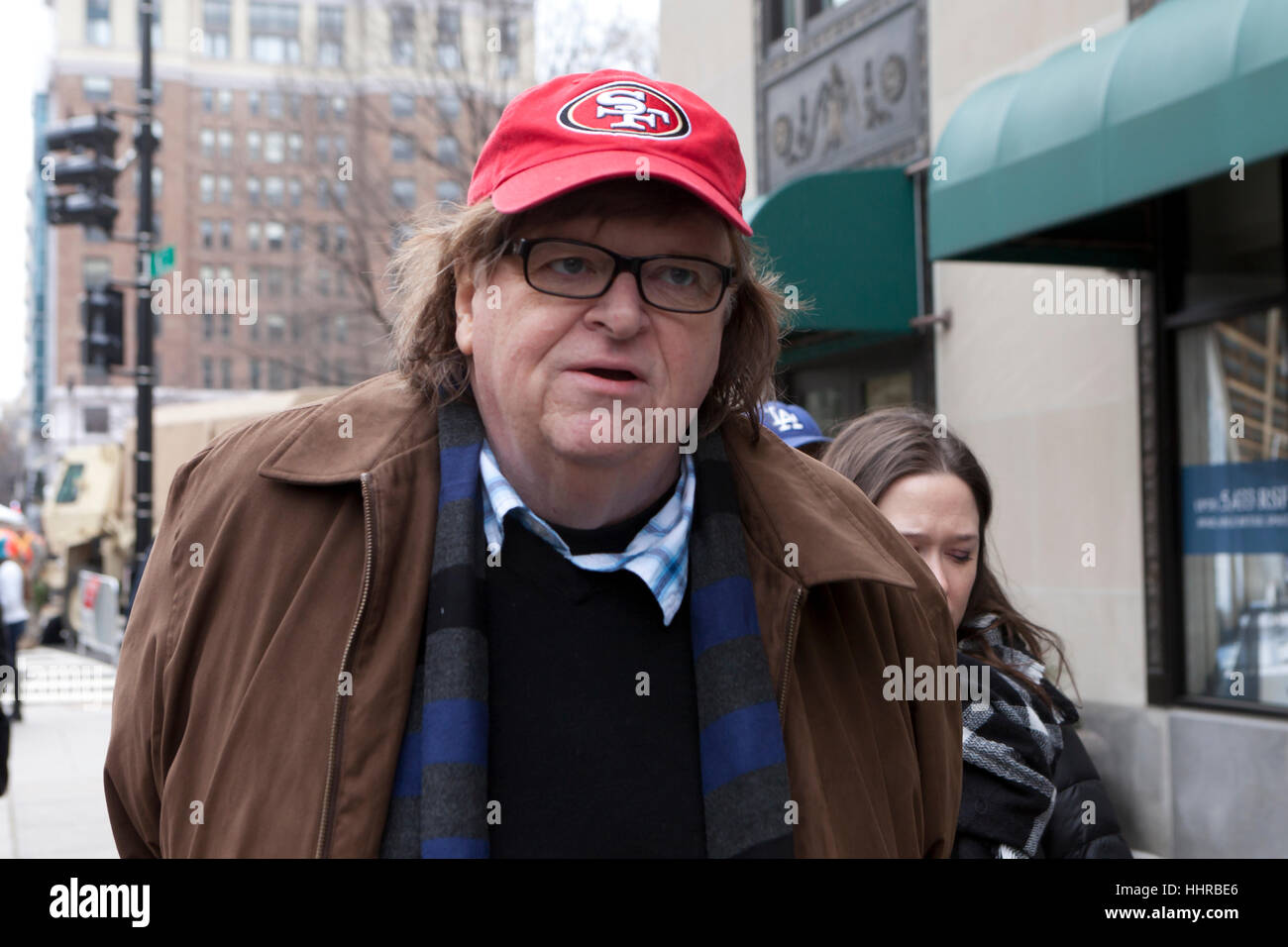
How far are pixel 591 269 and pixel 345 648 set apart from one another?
2.12 ft

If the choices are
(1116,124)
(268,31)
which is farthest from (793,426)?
(268,31)

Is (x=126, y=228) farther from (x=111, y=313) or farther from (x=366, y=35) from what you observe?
(x=111, y=313)

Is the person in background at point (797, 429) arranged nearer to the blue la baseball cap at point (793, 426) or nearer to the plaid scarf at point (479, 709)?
the blue la baseball cap at point (793, 426)

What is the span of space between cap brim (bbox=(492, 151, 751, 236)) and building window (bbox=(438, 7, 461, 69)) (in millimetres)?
19288

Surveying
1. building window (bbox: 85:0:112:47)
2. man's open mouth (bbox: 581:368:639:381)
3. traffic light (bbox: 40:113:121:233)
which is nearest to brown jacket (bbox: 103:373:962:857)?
man's open mouth (bbox: 581:368:639:381)

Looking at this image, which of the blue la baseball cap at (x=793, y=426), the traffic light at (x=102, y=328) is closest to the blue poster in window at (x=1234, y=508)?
the blue la baseball cap at (x=793, y=426)

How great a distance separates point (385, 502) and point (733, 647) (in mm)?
540

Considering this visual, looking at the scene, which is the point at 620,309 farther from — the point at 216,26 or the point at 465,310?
the point at 216,26

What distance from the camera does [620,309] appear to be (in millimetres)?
1953

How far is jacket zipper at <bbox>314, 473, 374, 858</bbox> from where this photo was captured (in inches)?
69.4

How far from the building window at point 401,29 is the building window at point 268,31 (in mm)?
67904

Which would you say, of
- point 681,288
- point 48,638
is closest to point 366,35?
point 48,638

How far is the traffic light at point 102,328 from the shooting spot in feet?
39.4

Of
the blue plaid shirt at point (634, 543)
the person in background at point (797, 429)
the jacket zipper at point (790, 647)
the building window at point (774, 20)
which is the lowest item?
the jacket zipper at point (790, 647)
